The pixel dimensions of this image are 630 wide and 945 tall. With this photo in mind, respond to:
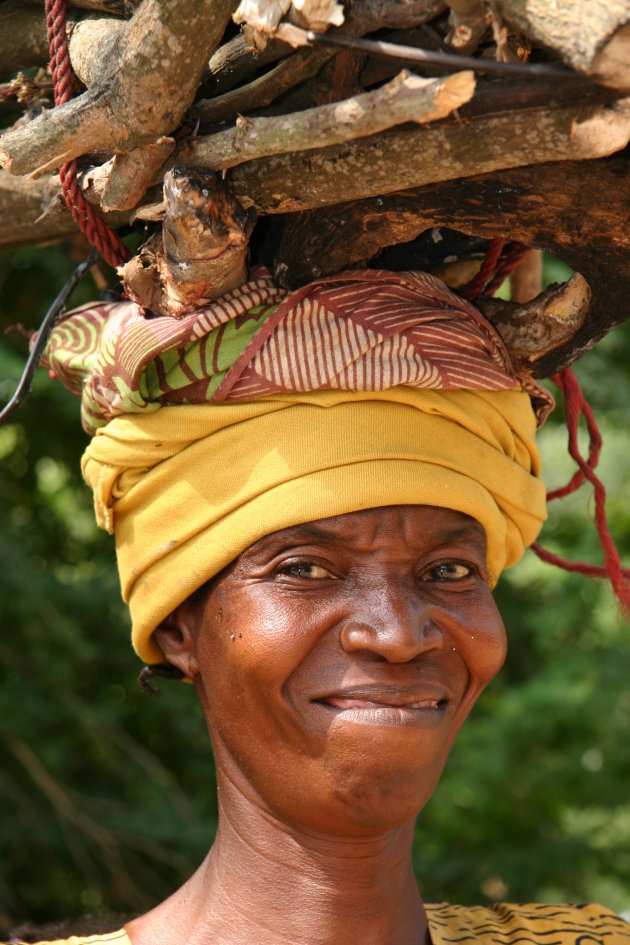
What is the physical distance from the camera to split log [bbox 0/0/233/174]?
169 centimetres

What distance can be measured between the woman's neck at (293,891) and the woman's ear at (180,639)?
251 millimetres

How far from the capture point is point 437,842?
4582 millimetres

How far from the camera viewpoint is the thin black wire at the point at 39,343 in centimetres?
224

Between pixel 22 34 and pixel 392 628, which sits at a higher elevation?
pixel 22 34

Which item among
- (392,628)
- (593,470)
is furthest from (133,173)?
(593,470)

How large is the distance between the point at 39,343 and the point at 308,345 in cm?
62

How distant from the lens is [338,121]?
63.4 inches

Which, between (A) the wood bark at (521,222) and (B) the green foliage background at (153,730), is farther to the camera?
(B) the green foliage background at (153,730)

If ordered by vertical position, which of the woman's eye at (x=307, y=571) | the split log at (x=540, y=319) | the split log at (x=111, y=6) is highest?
the split log at (x=111, y=6)

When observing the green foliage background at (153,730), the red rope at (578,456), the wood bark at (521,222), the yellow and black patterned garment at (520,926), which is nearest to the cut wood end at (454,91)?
the wood bark at (521,222)

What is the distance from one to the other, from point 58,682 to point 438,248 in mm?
2417

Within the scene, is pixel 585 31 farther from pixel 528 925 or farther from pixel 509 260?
pixel 528 925

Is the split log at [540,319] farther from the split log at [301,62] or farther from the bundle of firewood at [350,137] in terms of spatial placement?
the split log at [301,62]

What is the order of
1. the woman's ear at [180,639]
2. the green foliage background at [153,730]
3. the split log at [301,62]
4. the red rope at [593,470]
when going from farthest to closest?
the green foliage background at [153,730] < the red rope at [593,470] < the woman's ear at [180,639] < the split log at [301,62]
